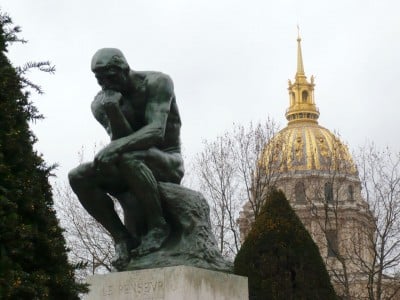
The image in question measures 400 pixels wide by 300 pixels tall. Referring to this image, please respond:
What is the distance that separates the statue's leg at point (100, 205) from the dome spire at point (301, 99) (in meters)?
Result: 81.7

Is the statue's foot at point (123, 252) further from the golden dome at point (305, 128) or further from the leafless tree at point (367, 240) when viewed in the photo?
the golden dome at point (305, 128)

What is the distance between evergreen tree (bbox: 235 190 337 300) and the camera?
1709cm

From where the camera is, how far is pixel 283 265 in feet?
56.8

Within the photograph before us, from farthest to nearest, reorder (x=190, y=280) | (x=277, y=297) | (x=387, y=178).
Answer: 1. (x=387, y=178)
2. (x=277, y=297)
3. (x=190, y=280)

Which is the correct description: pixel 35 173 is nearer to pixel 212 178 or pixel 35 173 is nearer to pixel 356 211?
pixel 212 178

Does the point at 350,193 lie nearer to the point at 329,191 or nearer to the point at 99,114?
the point at 329,191

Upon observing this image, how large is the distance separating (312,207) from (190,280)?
998 inches

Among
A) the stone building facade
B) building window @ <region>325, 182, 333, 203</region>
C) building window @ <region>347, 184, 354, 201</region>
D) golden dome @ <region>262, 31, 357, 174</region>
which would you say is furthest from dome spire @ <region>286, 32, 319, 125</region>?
building window @ <region>325, 182, 333, 203</region>

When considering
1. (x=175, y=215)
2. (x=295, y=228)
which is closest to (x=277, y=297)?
(x=295, y=228)

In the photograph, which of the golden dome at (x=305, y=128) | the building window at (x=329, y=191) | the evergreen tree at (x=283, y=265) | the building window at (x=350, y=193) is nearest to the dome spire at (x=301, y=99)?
the golden dome at (x=305, y=128)

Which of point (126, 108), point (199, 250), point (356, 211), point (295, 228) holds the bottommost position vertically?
point (199, 250)

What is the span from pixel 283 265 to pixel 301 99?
76.2m

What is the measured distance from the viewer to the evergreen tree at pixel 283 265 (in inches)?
673

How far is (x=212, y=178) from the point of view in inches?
1222
